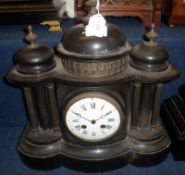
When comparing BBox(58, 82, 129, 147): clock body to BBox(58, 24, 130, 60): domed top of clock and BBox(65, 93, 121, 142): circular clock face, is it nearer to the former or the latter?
BBox(65, 93, 121, 142): circular clock face

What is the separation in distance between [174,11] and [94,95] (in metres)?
0.53

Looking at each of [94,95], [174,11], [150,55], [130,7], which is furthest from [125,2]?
[94,95]

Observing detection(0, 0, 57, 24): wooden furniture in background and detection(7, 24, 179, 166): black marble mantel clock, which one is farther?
detection(0, 0, 57, 24): wooden furniture in background

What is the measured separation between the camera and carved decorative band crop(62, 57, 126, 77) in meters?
0.82

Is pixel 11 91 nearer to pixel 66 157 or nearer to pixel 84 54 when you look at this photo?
pixel 66 157

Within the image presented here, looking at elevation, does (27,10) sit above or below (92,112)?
above

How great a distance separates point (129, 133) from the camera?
101 cm

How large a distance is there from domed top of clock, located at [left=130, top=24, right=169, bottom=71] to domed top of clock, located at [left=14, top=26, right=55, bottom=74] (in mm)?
286

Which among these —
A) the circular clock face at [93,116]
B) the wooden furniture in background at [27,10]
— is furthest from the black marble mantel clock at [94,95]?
the wooden furniture in background at [27,10]

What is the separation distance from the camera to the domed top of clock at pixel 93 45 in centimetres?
80

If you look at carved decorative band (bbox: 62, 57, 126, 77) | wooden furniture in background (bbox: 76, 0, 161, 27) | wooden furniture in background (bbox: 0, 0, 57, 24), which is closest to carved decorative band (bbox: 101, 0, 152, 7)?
→ wooden furniture in background (bbox: 76, 0, 161, 27)

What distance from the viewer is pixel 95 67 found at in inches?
32.5

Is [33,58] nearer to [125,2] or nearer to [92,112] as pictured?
[92,112]

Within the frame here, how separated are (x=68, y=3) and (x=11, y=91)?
1.70 feet
